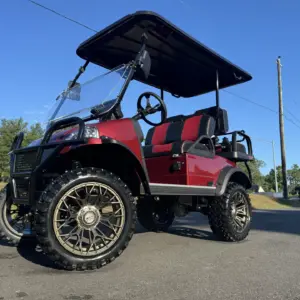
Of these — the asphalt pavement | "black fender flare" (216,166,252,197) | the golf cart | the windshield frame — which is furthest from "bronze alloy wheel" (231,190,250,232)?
the windshield frame

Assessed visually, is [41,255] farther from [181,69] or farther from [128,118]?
[181,69]

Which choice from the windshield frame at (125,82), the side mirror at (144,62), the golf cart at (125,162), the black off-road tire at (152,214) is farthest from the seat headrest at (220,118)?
the windshield frame at (125,82)

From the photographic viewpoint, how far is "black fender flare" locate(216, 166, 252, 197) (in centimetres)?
513

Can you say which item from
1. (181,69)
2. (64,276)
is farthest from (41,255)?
(181,69)

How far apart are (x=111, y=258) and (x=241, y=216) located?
278 cm

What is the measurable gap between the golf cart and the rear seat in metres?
0.02

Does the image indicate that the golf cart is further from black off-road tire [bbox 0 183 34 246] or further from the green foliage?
the green foliage

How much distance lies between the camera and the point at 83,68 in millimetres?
5371

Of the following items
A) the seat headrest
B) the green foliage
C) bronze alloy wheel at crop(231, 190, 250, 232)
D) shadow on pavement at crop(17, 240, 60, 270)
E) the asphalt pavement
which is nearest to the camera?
the asphalt pavement

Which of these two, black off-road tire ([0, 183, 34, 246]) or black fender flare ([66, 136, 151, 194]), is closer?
black fender flare ([66, 136, 151, 194])

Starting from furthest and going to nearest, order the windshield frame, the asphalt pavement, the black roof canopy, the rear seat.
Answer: the rear seat → the black roof canopy → the windshield frame → the asphalt pavement

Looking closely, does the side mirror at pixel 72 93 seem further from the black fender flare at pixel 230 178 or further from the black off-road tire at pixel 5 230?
the black fender flare at pixel 230 178

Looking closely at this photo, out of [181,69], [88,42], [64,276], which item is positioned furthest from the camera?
[181,69]

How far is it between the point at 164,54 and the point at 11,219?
130 inches
